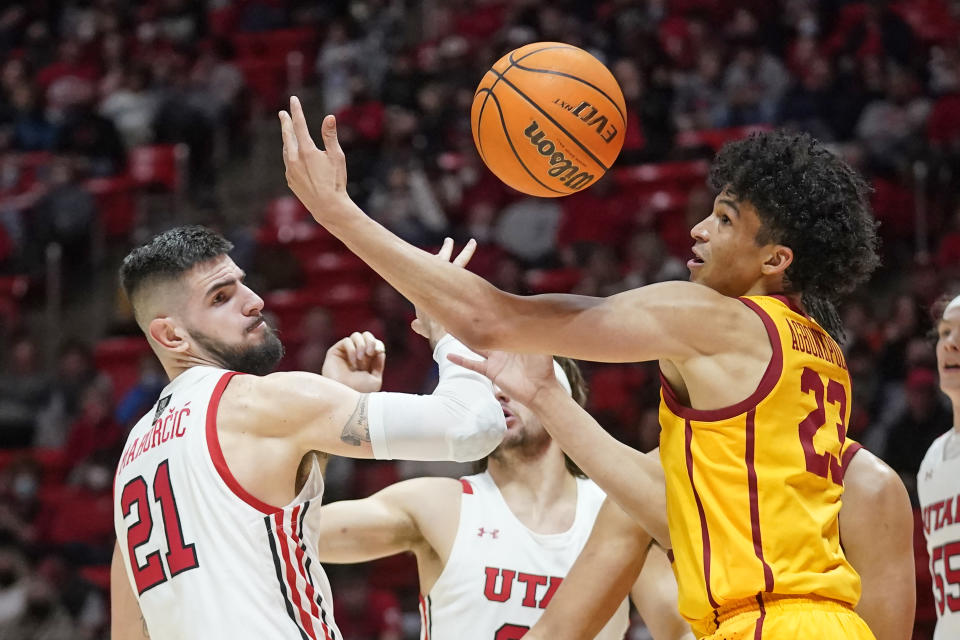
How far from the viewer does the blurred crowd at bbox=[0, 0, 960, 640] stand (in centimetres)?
866

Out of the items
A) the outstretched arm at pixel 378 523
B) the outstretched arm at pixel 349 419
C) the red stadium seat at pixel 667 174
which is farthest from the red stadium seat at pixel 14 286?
the outstretched arm at pixel 349 419

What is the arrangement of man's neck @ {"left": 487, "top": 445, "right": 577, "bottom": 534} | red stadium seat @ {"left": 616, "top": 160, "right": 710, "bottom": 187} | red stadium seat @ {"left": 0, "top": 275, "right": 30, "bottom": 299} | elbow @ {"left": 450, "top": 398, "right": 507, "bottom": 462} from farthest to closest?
red stadium seat @ {"left": 0, "top": 275, "right": 30, "bottom": 299} → red stadium seat @ {"left": 616, "top": 160, "right": 710, "bottom": 187} → man's neck @ {"left": 487, "top": 445, "right": 577, "bottom": 534} → elbow @ {"left": 450, "top": 398, "right": 507, "bottom": 462}

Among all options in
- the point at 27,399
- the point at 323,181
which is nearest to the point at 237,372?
the point at 323,181

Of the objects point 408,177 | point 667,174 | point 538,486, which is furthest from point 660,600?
point 408,177

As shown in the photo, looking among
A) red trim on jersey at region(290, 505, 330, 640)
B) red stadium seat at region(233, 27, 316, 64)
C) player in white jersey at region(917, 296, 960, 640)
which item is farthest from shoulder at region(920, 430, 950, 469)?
red stadium seat at region(233, 27, 316, 64)

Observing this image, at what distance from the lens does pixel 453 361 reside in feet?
11.7

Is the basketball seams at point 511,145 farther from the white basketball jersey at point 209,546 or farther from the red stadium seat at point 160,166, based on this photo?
the red stadium seat at point 160,166

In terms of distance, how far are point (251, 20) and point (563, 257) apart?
6.26m

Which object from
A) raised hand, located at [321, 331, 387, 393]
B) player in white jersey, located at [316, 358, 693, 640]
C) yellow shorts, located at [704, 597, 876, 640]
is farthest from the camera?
player in white jersey, located at [316, 358, 693, 640]

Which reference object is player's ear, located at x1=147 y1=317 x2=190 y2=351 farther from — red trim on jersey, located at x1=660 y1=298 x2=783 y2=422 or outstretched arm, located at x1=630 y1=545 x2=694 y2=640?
outstretched arm, located at x1=630 y1=545 x2=694 y2=640

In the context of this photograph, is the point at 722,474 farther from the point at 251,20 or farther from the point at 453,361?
the point at 251,20

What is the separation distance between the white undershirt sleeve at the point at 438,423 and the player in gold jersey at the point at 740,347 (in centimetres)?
45

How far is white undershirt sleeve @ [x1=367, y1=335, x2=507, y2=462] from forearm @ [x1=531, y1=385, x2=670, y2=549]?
0.20 m

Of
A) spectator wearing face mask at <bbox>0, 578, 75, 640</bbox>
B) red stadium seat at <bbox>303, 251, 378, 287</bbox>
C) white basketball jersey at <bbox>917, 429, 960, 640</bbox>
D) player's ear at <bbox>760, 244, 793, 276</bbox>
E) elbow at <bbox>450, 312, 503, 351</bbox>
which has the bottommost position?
spectator wearing face mask at <bbox>0, 578, 75, 640</bbox>
